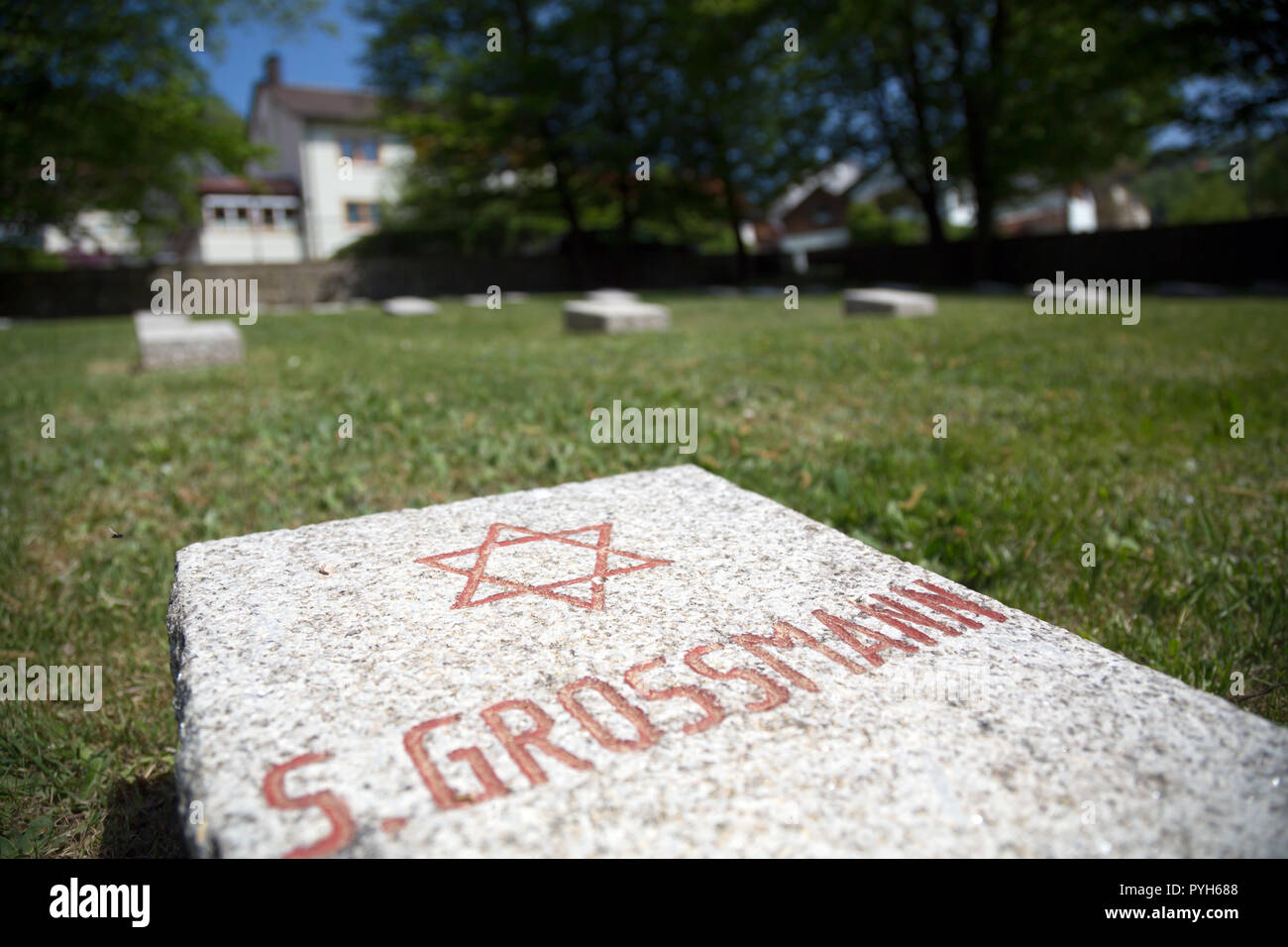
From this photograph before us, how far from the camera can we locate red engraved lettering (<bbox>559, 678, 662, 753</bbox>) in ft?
3.99

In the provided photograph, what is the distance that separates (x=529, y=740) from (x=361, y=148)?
4352 cm

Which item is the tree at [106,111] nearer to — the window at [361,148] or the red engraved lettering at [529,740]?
the window at [361,148]

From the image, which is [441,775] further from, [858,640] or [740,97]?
[740,97]

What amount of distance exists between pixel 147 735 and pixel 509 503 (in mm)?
1133

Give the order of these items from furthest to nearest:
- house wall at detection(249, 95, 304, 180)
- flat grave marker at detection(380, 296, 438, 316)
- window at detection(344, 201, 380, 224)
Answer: window at detection(344, 201, 380, 224)
house wall at detection(249, 95, 304, 180)
flat grave marker at detection(380, 296, 438, 316)

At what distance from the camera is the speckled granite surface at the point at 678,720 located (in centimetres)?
105

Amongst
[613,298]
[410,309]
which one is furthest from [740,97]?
[410,309]

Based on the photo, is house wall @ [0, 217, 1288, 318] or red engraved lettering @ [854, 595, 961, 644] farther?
house wall @ [0, 217, 1288, 318]

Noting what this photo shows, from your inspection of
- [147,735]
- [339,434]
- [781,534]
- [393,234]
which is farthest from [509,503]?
[393,234]

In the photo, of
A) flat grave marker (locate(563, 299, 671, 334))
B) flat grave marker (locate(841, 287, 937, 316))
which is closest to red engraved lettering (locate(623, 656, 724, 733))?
flat grave marker (locate(563, 299, 671, 334))

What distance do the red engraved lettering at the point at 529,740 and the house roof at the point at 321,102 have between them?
130 feet

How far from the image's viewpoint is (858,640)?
1.52 metres

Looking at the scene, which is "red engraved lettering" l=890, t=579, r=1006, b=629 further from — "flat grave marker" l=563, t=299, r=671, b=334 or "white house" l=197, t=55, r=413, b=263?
"white house" l=197, t=55, r=413, b=263

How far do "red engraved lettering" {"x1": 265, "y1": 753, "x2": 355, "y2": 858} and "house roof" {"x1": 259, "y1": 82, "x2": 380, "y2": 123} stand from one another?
39624 millimetres
